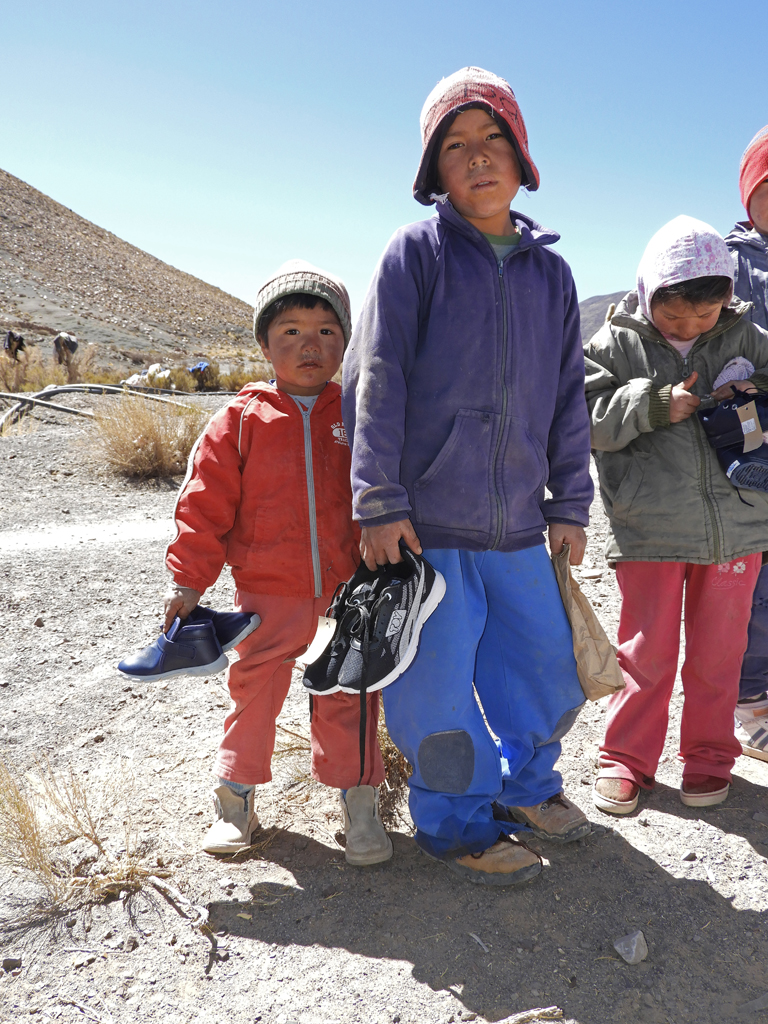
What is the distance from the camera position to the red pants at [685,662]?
2.36 m

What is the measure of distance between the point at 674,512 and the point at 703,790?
2.88 feet

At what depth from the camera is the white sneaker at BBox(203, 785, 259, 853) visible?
7.09 feet

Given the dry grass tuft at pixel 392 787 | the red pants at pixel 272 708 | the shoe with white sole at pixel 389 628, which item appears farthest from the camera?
the dry grass tuft at pixel 392 787

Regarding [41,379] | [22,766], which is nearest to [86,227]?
[41,379]

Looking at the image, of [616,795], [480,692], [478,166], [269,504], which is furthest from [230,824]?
[478,166]

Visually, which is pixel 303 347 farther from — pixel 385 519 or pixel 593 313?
pixel 593 313

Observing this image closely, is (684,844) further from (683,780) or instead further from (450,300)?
(450,300)

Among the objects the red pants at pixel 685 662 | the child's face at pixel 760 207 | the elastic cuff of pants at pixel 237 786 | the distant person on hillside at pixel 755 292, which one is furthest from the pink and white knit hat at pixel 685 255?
the elastic cuff of pants at pixel 237 786

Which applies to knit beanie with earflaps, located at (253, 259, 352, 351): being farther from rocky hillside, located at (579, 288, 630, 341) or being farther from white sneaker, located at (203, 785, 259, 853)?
rocky hillside, located at (579, 288, 630, 341)

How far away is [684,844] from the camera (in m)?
2.18

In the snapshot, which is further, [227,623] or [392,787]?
[392,787]

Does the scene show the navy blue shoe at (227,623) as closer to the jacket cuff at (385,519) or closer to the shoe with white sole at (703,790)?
the jacket cuff at (385,519)

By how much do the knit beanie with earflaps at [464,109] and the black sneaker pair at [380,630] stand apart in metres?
1.05

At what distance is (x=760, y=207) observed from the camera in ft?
8.72
